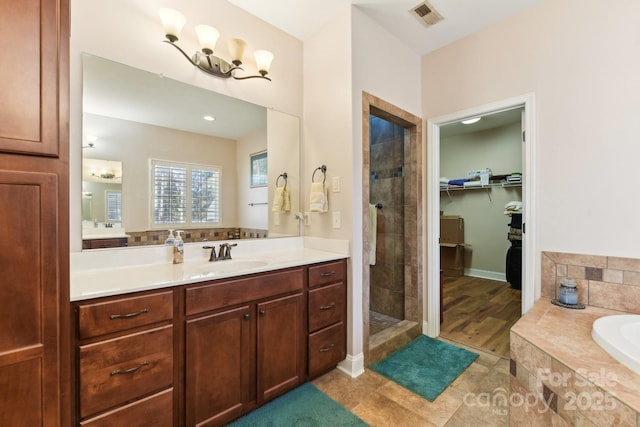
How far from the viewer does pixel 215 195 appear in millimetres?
2061

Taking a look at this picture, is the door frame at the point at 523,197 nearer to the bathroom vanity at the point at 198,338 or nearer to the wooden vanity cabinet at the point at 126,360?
the bathroom vanity at the point at 198,338

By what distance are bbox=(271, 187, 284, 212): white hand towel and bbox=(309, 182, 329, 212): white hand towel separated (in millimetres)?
269

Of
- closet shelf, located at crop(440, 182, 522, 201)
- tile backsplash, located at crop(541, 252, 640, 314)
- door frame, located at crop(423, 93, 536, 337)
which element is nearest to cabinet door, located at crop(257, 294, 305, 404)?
door frame, located at crop(423, 93, 536, 337)

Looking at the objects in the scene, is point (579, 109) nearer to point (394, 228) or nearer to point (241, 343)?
point (394, 228)

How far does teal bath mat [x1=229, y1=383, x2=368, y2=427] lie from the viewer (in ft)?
5.08

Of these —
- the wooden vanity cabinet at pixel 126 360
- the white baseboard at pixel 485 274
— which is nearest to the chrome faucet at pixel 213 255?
the wooden vanity cabinet at pixel 126 360

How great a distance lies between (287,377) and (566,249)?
208 cm

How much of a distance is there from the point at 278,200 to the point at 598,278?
7.51 ft

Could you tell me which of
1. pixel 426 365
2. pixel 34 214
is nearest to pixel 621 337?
pixel 426 365

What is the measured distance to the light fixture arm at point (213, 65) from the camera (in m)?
1.86

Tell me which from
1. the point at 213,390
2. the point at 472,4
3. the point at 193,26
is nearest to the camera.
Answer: the point at 213,390

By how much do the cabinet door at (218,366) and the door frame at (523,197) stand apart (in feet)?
5.95

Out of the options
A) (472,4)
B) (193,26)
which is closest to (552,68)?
(472,4)

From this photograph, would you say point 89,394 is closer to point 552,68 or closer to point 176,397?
point 176,397
